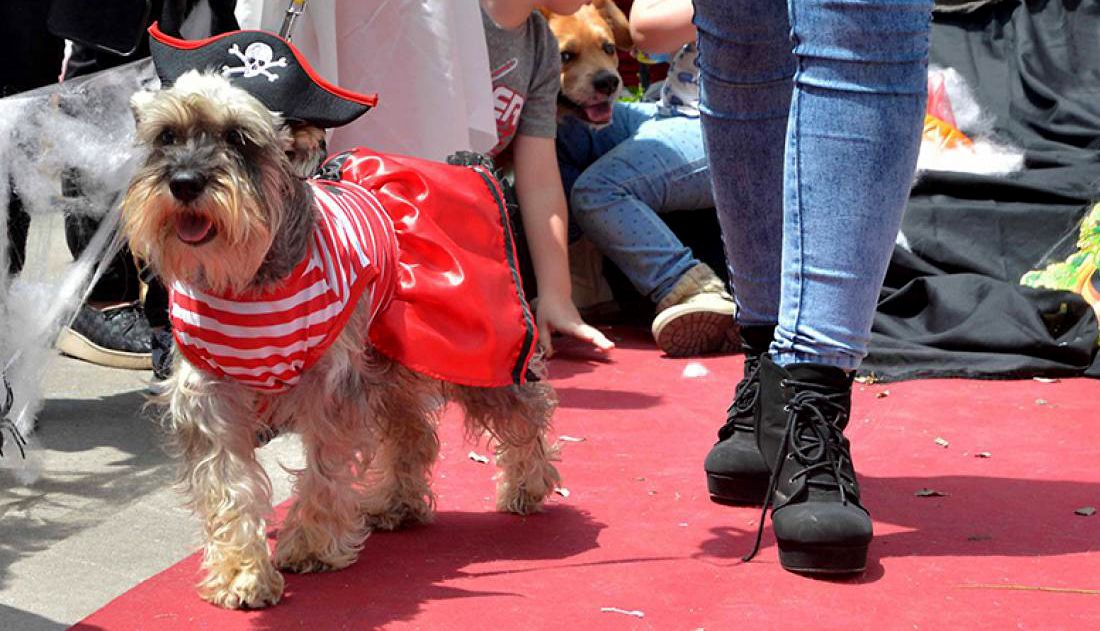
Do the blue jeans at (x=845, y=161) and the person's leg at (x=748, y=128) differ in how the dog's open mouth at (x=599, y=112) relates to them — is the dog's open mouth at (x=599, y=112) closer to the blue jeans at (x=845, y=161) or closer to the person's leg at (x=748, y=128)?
the person's leg at (x=748, y=128)

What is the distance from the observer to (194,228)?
246 centimetres

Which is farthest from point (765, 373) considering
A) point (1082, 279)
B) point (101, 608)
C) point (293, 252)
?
point (1082, 279)

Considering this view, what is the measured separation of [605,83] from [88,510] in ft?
9.96

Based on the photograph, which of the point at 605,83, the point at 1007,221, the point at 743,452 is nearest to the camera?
the point at 743,452

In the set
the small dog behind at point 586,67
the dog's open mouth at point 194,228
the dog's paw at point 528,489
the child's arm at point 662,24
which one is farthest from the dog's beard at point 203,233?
the small dog behind at point 586,67

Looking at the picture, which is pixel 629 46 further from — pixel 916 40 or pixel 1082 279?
pixel 916 40

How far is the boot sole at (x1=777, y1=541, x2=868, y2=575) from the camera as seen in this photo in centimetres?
254

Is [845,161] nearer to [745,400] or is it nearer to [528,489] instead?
[745,400]

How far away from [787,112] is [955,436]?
116cm

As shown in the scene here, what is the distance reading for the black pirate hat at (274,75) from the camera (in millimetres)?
2555

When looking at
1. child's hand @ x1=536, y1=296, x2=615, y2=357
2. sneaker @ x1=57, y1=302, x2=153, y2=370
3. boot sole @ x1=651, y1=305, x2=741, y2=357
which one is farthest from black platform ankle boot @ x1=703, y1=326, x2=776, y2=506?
sneaker @ x1=57, y1=302, x2=153, y2=370

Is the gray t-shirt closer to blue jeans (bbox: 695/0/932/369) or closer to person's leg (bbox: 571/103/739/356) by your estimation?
person's leg (bbox: 571/103/739/356)

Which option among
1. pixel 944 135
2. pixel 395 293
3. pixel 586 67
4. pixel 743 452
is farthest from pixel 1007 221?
pixel 395 293

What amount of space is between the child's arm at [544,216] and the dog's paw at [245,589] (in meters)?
2.55
